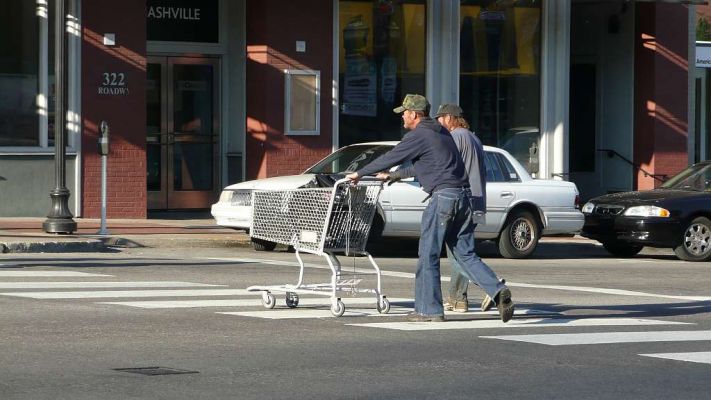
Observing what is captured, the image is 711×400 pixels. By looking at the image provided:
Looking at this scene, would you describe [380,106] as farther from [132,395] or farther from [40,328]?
[132,395]

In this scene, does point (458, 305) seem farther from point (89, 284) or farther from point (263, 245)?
point (263, 245)

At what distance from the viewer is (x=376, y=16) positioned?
25.2 m

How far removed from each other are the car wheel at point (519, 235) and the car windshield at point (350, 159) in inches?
81.9

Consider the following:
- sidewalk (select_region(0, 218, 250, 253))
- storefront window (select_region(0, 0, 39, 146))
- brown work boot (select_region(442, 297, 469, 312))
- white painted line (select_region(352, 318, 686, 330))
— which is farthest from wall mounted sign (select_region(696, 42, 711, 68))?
brown work boot (select_region(442, 297, 469, 312))

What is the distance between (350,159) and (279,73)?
4123mm

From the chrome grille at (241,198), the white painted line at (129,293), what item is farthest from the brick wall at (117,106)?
the white painted line at (129,293)

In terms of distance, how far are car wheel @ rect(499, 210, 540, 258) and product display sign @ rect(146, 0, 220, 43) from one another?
744 centimetres

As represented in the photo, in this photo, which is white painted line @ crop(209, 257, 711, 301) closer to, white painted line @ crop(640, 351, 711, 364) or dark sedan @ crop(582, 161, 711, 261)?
white painted line @ crop(640, 351, 711, 364)

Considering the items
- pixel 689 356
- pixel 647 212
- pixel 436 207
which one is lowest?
pixel 689 356

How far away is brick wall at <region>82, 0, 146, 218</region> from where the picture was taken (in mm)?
22422

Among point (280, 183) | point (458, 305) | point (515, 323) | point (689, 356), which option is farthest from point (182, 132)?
point (689, 356)

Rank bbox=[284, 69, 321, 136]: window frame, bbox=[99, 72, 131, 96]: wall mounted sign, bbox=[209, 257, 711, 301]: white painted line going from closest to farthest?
bbox=[209, 257, 711, 301]: white painted line < bbox=[99, 72, 131, 96]: wall mounted sign < bbox=[284, 69, 321, 136]: window frame

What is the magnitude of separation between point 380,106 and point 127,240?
699 centimetres

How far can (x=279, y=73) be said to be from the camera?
2405cm
